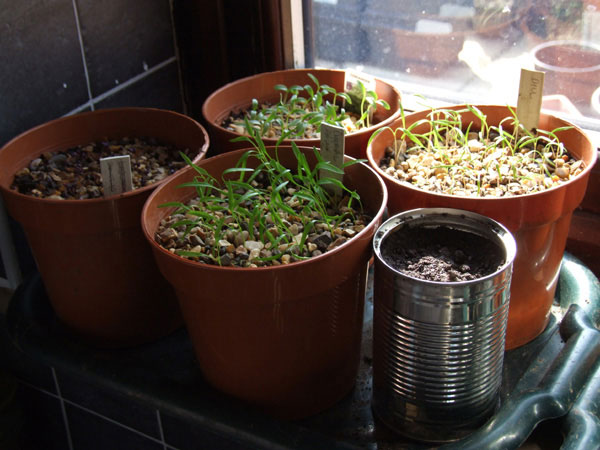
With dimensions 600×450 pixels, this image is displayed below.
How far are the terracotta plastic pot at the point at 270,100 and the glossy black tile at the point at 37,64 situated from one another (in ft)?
0.81

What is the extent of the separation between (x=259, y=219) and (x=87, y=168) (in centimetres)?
34

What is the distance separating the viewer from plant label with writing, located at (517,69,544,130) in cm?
94

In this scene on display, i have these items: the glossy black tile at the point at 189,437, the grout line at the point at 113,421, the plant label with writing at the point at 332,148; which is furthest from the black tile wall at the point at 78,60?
the plant label with writing at the point at 332,148

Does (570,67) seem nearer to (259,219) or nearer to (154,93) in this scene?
(259,219)

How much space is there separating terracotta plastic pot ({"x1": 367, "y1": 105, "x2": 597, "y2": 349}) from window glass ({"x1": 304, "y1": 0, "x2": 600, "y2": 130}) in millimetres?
175

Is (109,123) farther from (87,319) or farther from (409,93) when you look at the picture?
(409,93)

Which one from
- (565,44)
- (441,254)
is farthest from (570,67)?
(441,254)

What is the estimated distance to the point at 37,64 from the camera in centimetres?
106

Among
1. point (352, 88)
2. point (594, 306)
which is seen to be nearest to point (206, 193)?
point (352, 88)

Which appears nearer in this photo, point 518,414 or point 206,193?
point 518,414

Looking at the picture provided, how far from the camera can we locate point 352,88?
1166mm

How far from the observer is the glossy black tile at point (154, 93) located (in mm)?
1241

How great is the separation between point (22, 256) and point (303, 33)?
68 cm

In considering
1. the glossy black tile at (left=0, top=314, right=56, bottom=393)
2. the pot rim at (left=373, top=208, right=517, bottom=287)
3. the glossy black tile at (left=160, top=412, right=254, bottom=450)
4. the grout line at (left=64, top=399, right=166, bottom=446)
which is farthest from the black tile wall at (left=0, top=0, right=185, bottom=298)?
the pot rim at (left=373, top=208, right=517, bottom=287)
